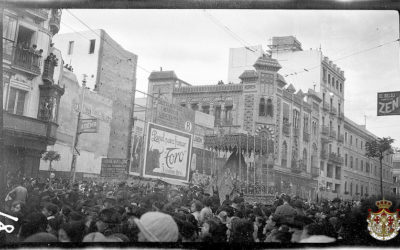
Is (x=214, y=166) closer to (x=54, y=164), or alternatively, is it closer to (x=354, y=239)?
(x=54, y=164)

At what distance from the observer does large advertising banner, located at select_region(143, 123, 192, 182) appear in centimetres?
1009

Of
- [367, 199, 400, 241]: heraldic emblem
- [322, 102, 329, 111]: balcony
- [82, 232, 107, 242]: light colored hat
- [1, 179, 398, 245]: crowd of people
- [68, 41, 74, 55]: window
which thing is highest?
[68, 41, 74, 55]: window

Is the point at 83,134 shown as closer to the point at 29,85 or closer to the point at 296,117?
the point at 29,85

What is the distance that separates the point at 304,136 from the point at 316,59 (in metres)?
3.86

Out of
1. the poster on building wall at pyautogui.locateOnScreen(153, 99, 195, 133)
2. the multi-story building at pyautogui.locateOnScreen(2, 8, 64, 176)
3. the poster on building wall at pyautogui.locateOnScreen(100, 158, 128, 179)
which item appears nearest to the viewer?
the multi-story building at pyautogui.locateOnScreen(2, 8, 64, 176)

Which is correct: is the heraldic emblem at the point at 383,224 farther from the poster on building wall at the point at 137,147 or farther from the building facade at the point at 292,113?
the poster on building wall at the point at 137,147

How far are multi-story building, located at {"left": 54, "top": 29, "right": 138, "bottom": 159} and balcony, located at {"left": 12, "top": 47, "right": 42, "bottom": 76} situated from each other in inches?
19.3

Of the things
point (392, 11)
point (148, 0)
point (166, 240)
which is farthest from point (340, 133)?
point (166, 240)

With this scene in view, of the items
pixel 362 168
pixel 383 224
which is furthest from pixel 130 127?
pixel 383 224

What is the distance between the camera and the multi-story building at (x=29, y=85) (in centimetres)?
581

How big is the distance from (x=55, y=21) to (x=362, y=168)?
19.9 feet

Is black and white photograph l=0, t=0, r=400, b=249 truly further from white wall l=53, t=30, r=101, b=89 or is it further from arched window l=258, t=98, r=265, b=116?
arched window l=258, t=98, r=265, b=116

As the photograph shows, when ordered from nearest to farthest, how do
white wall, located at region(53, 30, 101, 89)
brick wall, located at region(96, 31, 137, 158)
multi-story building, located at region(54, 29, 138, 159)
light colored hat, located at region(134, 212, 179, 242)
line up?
light colored hat, located at region(134, 212, 179, 242), white wall, located at region(53, 30, 101, 89), multi-story building, located at region(54, 29, 138, 159), brick wall, located at region(96, 31, 137, 158)

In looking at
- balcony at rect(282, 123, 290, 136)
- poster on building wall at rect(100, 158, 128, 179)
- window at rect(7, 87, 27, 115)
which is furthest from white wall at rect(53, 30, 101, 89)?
balcony at rect(282, 123, 290, 136)
